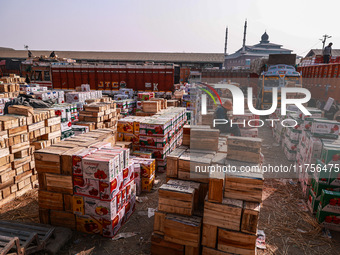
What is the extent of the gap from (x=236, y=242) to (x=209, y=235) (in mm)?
494

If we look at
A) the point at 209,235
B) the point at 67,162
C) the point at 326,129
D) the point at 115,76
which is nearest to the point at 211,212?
the point at 209,235

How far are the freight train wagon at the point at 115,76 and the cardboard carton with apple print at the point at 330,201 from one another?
18.8 meters

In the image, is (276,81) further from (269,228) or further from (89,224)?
(89,224)

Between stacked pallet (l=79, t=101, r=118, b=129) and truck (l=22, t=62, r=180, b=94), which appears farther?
truck (l=22, t=62, r=180, b=94)

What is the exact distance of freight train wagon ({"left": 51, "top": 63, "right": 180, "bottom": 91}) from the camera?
23141 millimetres

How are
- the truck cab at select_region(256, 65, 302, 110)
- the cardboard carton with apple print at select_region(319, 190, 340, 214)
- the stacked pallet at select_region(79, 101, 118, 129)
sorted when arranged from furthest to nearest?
the truck cab at select_region(256, 65, 302, 110) < the stacked pallet at select_region(79, 101, 118, 129) < the cardboard carton with apple print at select_region(319, 190, 340, 214)

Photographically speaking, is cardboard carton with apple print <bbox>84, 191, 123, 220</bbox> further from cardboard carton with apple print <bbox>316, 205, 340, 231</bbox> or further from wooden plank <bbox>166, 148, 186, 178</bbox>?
cardboard carton with apple print <bbox>316, 205, 340, 231</bbox>

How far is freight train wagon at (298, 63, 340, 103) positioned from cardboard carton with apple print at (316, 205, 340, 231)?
11598mm

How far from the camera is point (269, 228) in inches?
228

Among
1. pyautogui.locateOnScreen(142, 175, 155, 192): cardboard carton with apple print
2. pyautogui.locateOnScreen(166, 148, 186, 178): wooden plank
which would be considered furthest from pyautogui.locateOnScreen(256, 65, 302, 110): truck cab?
pyautogui.locateOnScreen(166, 148, 186, 178): wooden plank

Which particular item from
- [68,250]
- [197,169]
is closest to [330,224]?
[197,169]

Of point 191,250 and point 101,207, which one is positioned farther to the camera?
point 101,207

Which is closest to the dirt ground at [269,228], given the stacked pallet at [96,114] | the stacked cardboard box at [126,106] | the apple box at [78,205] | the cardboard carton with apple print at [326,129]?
the apple box at [78,205]

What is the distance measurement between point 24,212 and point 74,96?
29.7 feet
